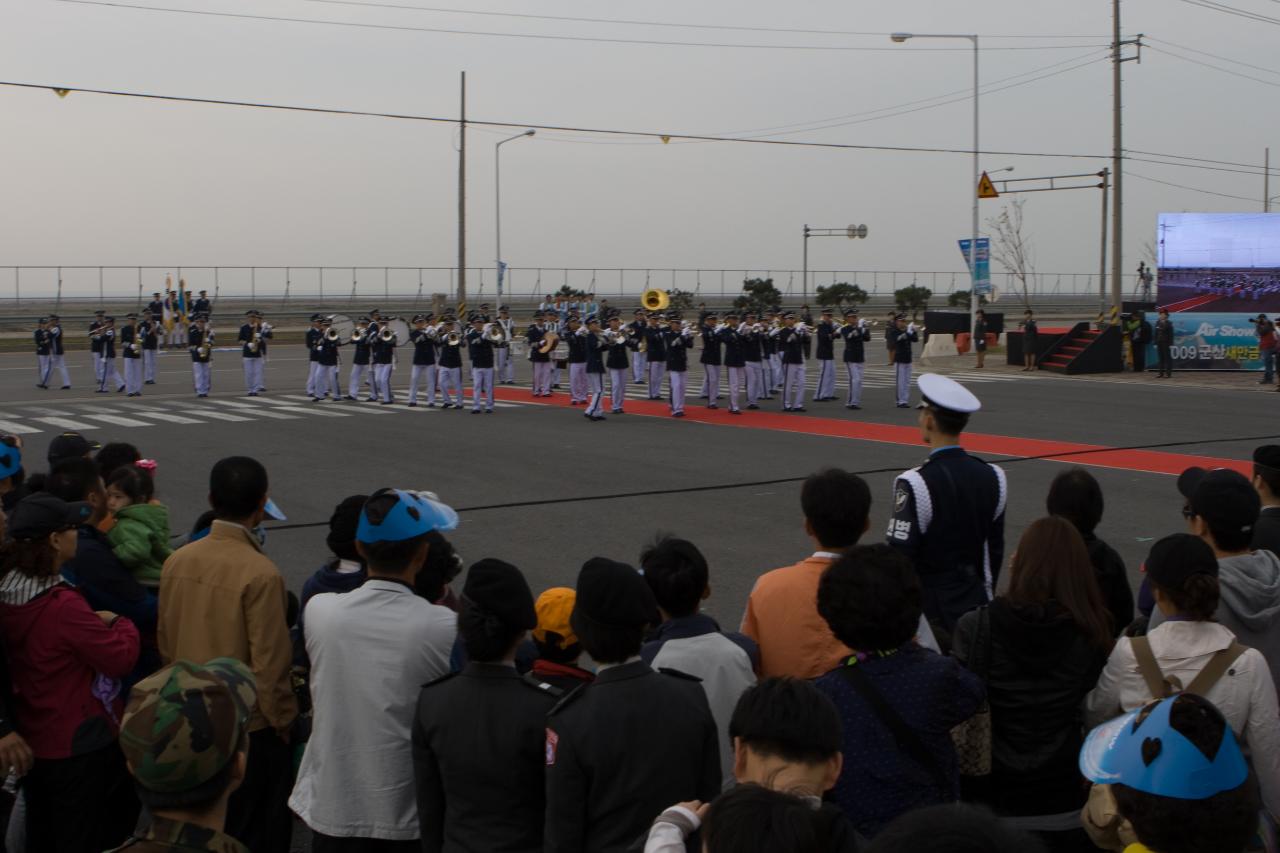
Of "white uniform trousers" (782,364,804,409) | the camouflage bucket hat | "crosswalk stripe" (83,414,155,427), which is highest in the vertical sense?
"white uniform trousers" (782,364,804,409)

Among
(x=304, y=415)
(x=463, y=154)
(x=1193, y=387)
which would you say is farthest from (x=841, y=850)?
(x=463, y=154)

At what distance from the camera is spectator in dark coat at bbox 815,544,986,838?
127 inches

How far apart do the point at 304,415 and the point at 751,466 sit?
10.5 m

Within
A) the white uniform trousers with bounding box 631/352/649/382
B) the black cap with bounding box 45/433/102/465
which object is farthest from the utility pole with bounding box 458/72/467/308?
the black cap with bounding box 45/433/102/465

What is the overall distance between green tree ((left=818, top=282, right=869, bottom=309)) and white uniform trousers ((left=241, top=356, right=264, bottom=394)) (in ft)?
151

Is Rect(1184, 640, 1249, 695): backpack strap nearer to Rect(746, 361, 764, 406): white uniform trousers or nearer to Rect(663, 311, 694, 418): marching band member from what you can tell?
Rect(663, 311, 694, 418): marching band member

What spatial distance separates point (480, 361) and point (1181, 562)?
19.9 metres

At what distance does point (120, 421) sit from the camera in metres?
21.4

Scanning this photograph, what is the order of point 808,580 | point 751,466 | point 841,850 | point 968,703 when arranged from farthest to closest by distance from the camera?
1. point 751,466
2. point 808,580
3. point 968,703
4. point 841,850

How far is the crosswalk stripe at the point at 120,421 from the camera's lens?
20.7 m

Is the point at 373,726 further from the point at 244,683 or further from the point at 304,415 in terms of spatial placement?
the point at 304,415

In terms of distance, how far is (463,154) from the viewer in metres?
35.1

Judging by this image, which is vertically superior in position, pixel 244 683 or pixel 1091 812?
pixel 244 683

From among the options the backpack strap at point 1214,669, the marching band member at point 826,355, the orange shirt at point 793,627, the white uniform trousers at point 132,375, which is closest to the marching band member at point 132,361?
the white uniform trousers at point 132,375
